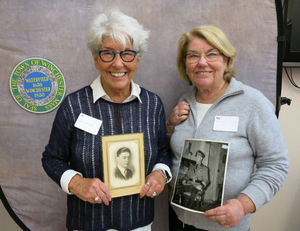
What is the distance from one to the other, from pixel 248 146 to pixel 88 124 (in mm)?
754

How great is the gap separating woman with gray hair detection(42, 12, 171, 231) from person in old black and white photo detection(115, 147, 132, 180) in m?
0.08

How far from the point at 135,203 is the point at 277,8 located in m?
1.52

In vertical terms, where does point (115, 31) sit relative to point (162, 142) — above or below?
above

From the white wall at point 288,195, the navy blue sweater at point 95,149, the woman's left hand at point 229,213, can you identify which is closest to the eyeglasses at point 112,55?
the navy blue sweater at point 95,149

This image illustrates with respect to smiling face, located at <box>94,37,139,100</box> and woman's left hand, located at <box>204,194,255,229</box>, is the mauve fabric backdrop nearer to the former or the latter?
smiling face, located at <box>94,37,139,100</box>

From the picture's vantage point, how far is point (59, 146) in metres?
1.12

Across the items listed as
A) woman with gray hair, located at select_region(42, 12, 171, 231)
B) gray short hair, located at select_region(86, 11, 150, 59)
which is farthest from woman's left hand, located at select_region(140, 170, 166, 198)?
gray short hair, located at select_region(86, 11, 150, 59)

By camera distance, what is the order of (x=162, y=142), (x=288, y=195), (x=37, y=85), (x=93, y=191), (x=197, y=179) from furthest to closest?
1. (x=288, y=195)
2. (x=37, y=85)
3. (x=162, y=142)
4. (x=197, y=179)
5. (x=93, y=191)

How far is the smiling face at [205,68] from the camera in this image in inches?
45.2

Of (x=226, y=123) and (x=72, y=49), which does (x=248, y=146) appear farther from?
(x=72, y=49)

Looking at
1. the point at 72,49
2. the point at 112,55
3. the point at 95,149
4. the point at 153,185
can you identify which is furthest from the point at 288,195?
the point at 72,49

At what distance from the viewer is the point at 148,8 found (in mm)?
1583

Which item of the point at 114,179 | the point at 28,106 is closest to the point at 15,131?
the point at 28,106

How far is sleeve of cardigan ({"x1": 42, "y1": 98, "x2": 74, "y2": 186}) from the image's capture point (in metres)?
1.08
